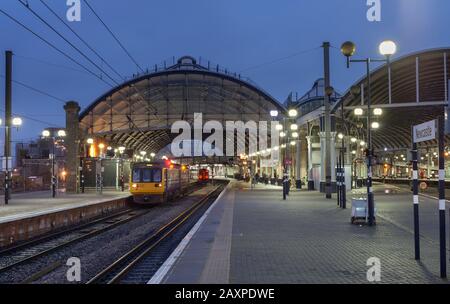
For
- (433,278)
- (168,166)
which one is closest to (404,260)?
(433,278)

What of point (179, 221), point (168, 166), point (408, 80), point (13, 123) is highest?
point (408, 80)

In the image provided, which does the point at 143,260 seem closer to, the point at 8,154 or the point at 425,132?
the point at 425,132

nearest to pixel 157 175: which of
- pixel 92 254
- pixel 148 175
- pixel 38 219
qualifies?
pixel 148 175

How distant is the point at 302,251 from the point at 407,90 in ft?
153

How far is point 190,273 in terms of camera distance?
417 inches

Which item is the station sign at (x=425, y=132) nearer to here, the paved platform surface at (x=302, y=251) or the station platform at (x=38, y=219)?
the paved platform surface at (x=302, y=251)

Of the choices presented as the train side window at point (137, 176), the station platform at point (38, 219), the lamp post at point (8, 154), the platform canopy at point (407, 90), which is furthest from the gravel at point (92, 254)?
the platform canopy at point (407, 90)

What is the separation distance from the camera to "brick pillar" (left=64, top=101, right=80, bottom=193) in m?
45.2

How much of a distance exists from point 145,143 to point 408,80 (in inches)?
2444

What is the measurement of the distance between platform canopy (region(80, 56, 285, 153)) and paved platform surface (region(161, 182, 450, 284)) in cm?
5119

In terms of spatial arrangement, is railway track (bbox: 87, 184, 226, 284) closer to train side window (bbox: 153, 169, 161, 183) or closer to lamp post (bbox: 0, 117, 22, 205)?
lamp post (bbox: 0, 117, 22, 205)

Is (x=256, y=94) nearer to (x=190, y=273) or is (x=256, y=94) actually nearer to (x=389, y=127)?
(x=389, y=127)

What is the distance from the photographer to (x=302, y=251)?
44.2ft
